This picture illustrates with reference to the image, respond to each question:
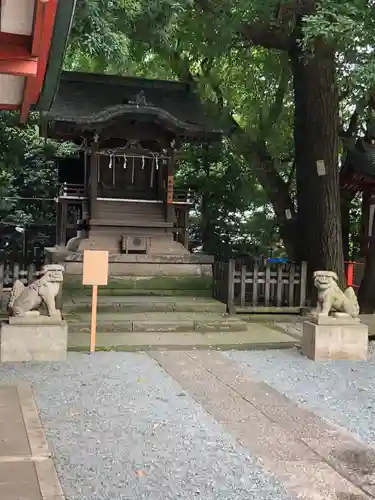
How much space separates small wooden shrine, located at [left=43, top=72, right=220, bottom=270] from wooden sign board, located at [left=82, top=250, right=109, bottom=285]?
4.99 metres

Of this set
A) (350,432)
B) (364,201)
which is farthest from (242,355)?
(364,201)

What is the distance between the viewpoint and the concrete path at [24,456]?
11.4 ft

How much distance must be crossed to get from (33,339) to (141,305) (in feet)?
11.0

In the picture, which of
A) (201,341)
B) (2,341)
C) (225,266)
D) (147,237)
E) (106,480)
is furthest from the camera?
(147,237)

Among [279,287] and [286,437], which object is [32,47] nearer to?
[286,437]

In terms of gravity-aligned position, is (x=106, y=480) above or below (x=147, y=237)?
below

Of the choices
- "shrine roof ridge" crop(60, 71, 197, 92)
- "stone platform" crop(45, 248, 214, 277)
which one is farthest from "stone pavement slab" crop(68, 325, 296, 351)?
"shrine roof ridge" crop(60, 71, 197, 92)

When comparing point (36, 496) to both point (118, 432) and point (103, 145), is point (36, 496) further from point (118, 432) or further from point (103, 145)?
point (103, 145)

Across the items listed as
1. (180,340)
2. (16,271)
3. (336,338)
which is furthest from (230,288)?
(16,271)

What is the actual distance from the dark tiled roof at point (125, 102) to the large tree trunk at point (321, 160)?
231 centimetres

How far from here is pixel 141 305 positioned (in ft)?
34.3

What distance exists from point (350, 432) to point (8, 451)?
2.84 meters

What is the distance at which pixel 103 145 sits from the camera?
13742mm

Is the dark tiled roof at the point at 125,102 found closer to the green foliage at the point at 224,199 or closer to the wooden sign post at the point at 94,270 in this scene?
the green foliage at the point at 224,199
